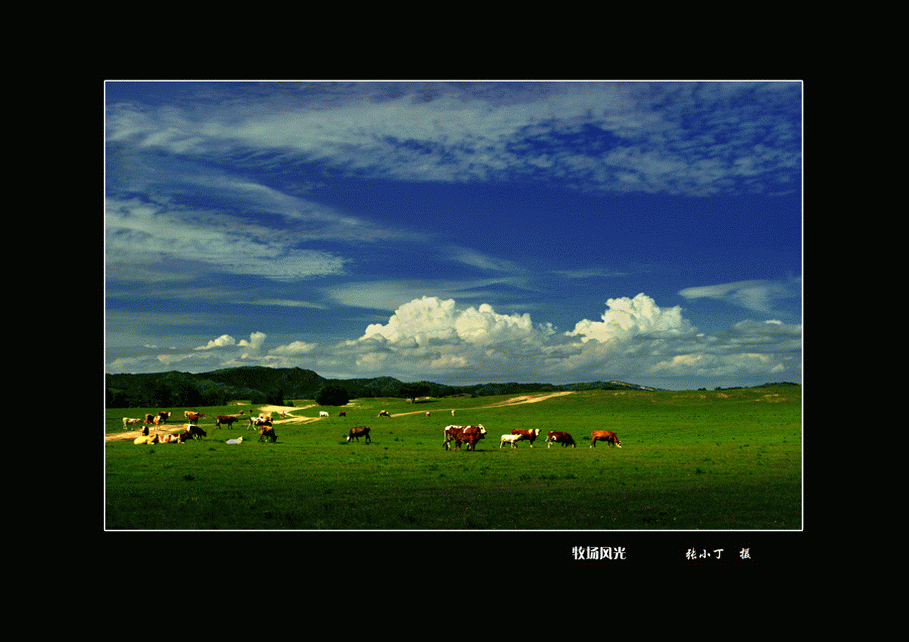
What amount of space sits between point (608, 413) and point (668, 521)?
44872mm

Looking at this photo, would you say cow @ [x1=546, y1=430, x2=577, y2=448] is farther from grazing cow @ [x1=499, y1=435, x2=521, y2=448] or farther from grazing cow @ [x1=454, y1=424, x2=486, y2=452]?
grazing cow @ [x1=454, y1=424, x2=486, y2=452]

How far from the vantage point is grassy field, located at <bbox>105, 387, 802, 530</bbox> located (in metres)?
13.8

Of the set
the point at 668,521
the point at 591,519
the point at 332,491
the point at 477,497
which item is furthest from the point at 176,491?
the point at 668,521

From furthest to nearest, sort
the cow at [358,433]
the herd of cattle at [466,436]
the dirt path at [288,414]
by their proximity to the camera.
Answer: the cow at [358,433] < the dirt path at [288,414] < the herd of cattle at [466,436]

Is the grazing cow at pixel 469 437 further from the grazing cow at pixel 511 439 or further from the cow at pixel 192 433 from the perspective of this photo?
the cow at pixel 192 433

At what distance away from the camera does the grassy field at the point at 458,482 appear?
13.8 m

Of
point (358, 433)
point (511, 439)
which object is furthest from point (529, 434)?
point (358, 433)

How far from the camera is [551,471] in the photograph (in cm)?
2178

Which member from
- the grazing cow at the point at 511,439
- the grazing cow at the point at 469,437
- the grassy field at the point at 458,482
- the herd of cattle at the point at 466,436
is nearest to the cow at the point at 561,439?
the herd of cattle at the point at 466,436

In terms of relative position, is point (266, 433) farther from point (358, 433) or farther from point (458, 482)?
point (458, 482)

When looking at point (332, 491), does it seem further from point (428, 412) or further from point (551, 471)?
point (428, 412)

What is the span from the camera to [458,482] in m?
18.8

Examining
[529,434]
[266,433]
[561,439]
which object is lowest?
[561,439]

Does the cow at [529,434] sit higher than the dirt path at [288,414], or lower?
higher
